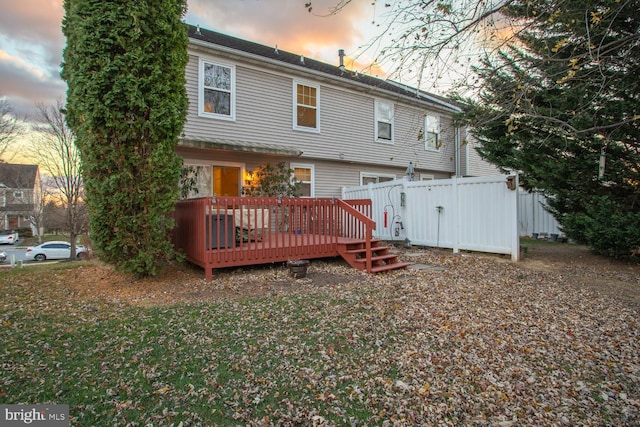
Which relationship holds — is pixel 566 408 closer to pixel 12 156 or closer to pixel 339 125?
pixel 339 125

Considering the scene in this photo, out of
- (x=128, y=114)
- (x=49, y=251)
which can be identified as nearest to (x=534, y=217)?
(x=128, y=114)

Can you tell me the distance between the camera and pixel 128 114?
16.3ft

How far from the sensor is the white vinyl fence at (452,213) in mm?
7250

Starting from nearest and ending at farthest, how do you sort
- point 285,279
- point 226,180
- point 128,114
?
point 128,114 < point 285,279 < point 226,180

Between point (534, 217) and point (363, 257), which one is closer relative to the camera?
point (363, 257)

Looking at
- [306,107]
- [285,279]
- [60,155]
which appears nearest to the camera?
[285,279]

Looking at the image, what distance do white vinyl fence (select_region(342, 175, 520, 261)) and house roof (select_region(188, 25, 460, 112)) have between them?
2.63m

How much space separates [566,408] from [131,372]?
3.28m

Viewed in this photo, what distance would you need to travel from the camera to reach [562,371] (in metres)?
2.88

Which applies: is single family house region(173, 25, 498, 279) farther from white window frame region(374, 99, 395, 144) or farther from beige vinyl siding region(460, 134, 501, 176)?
beige vinyl siding region(460, 134, 501, 176)

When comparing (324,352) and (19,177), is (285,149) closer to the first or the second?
(324,352)
